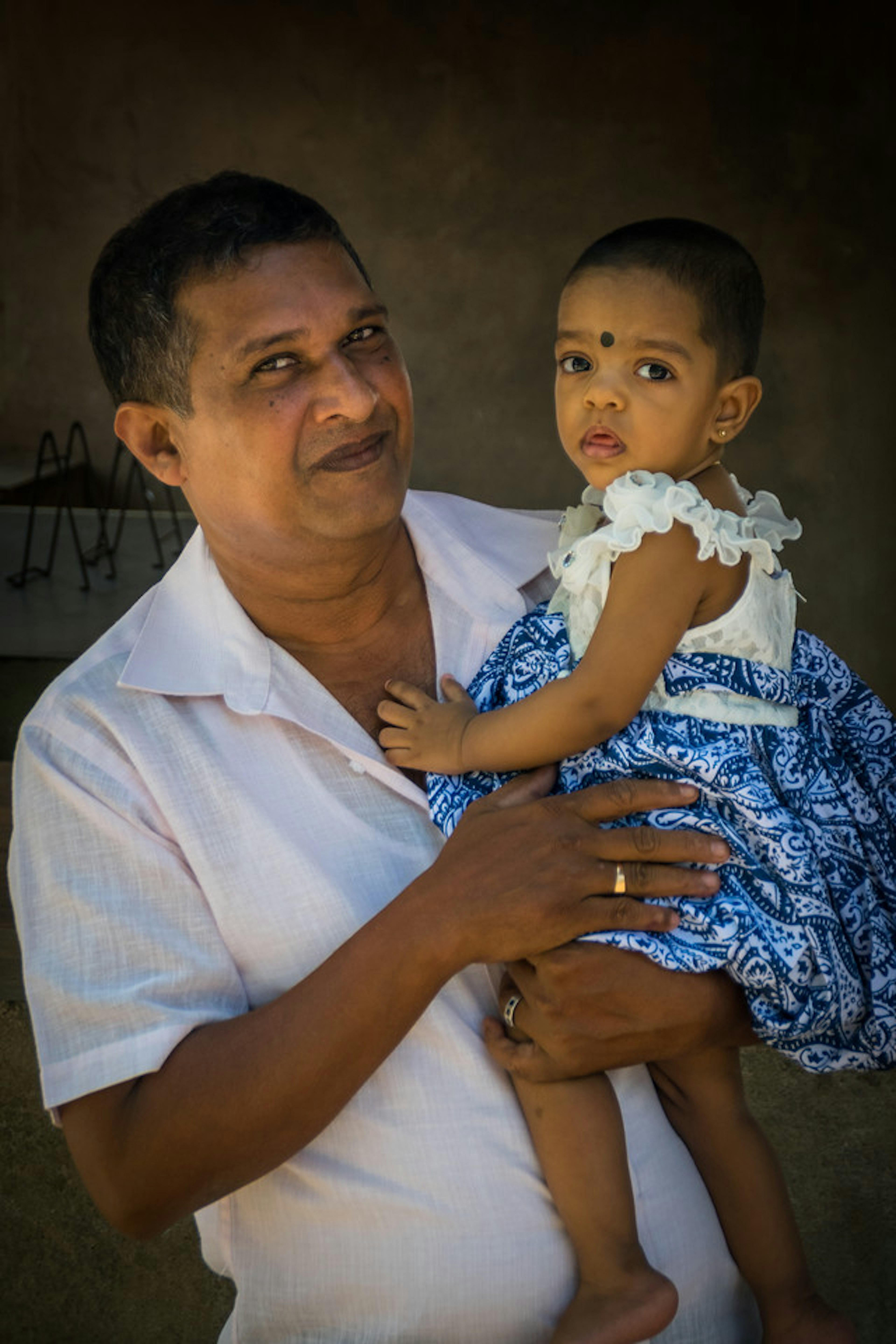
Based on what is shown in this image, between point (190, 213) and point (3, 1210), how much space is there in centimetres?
186

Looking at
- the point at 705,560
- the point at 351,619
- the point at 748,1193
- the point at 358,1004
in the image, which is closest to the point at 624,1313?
the point at 748,1193

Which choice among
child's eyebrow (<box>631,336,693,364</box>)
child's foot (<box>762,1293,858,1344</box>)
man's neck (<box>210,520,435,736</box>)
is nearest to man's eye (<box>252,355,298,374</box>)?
man's neck (<box>210,520,435,736</box>)

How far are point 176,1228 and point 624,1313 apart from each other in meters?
1.23

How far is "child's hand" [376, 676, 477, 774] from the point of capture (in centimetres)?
175

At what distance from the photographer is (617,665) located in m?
1.62

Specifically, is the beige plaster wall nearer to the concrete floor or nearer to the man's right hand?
the concrete floor

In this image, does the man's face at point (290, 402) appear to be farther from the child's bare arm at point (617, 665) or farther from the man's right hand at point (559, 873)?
the man's right hand at point (559, 873)

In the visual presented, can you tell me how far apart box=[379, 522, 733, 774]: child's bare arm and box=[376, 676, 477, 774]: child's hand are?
3 centimetres

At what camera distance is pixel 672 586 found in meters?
1.62

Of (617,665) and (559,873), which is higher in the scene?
(617,665)

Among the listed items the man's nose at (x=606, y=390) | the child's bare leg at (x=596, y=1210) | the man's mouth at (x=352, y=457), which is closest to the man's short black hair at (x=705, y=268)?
the man's nose at (x=606, y=390)

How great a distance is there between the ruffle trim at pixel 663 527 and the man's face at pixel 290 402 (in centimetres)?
31

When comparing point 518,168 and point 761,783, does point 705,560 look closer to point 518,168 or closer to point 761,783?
point 761,783

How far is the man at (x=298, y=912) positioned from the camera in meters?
1.54
